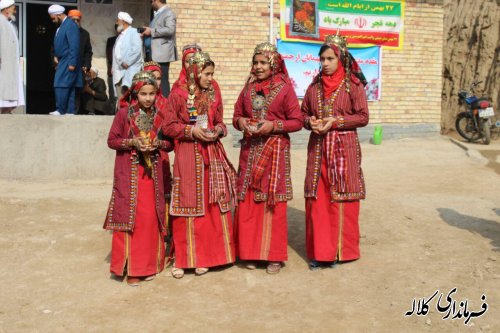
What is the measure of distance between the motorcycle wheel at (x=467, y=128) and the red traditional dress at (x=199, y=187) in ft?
31.4

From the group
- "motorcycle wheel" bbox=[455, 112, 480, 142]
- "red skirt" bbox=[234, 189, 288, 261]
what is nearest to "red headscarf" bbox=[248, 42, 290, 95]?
"red skirt" bbox=[234, 189, 288, 261]

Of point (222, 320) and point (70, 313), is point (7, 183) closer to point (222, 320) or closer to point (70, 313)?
point (70, 313)

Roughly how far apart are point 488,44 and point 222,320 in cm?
1343

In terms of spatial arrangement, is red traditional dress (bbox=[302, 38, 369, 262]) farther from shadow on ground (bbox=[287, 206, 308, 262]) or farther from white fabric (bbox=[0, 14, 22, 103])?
white fabric (bbox=[0, 14, 22, 103])

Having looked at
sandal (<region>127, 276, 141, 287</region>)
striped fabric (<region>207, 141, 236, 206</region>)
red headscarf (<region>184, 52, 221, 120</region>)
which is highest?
red headscarf (<region>184, 52, 221, 120</region>)

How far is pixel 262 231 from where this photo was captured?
16.3ft

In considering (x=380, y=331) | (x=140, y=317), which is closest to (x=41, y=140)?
(x=140, y=317)

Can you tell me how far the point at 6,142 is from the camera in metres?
8.12

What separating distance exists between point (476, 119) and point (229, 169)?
31.1 feet

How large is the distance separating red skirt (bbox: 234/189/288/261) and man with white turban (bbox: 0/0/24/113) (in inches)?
197

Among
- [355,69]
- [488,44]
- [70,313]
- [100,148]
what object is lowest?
[70,313]

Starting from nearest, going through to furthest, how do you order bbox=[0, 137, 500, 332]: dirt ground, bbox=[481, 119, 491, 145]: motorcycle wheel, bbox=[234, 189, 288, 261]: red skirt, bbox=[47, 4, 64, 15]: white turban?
1. bbox=[0, 137, 500, 332]: dirt ground
2. bbox=[234, 189, 288, 261]: red skirt
3. bbox=[47, 4, 64, 15]: white turban
4. bbox=[481, 119, 491, 145]: motorcycle wheel

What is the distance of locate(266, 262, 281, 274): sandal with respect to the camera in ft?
16.2

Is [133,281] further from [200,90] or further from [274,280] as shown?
[200,90]
